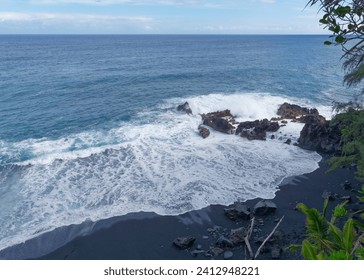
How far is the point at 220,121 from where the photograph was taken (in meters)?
29.9

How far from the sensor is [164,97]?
42.0 meters

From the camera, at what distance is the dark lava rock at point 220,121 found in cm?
2925

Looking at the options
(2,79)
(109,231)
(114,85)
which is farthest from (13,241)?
(2,79)

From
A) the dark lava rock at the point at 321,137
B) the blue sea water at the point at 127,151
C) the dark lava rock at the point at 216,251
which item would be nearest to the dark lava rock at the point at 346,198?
the blue sea water at the point at 127,151

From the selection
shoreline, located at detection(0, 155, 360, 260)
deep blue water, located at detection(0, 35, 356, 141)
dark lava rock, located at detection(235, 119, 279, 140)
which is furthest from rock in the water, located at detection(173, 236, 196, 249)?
deep blue water, located at detection(0, 35, 356, 141)

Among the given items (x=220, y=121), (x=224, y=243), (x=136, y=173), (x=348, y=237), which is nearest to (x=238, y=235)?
(x=224, y=243)

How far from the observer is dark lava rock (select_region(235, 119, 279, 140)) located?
27562 millimetres

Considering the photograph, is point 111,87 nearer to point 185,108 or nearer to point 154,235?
point 185,108

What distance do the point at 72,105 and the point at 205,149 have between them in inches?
791

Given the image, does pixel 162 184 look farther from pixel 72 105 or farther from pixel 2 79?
pixel 2 79

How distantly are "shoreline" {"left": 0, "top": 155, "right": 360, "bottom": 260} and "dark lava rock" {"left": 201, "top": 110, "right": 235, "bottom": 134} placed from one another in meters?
11.9

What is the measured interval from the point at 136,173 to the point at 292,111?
2067 cm

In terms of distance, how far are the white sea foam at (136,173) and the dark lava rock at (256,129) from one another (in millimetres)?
860

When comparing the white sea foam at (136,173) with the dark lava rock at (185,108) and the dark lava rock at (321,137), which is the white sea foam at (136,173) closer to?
the dark lava rock at (321,137)
